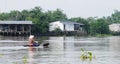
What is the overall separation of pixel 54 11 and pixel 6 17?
62.8ft

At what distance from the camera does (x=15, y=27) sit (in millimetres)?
96000

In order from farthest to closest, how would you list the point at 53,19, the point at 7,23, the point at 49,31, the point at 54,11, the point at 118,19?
the point at 118,19
the point at 54,11
the point at 53,19
the point at 49,31
the point at 7,23

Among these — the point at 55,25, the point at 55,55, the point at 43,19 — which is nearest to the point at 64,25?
the point at 55,25

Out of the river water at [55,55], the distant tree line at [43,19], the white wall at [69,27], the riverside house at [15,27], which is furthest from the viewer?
the white wall at [69,27]

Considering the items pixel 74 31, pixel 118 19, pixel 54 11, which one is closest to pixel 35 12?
pixel 74 31

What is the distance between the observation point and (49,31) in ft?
340

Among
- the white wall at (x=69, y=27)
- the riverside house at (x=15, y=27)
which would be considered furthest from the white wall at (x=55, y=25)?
the riverside house at (x=15, y=27)

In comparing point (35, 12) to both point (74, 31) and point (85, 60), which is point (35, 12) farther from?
point (85, 60)

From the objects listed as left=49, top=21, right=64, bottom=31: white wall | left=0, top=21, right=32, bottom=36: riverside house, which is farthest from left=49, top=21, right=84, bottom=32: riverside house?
left=0, top=21, right=32, bottom=36: riverside house

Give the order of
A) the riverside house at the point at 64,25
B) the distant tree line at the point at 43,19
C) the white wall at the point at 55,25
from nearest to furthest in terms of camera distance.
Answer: the distant tree line at the point at 43,19 < the white wall at the point at 55,25 < the riverside house at the point at 64,25

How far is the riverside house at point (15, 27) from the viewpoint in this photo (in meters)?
93.6

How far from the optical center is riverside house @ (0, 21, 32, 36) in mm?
93575

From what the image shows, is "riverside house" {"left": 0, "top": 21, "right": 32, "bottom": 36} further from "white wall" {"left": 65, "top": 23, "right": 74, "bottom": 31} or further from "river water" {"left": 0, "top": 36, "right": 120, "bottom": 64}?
"river water" {"left": 0, "top": 36, "right": 120, "bottom": 64}

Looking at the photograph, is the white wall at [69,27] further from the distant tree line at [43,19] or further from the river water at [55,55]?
the river water at [55,55]
